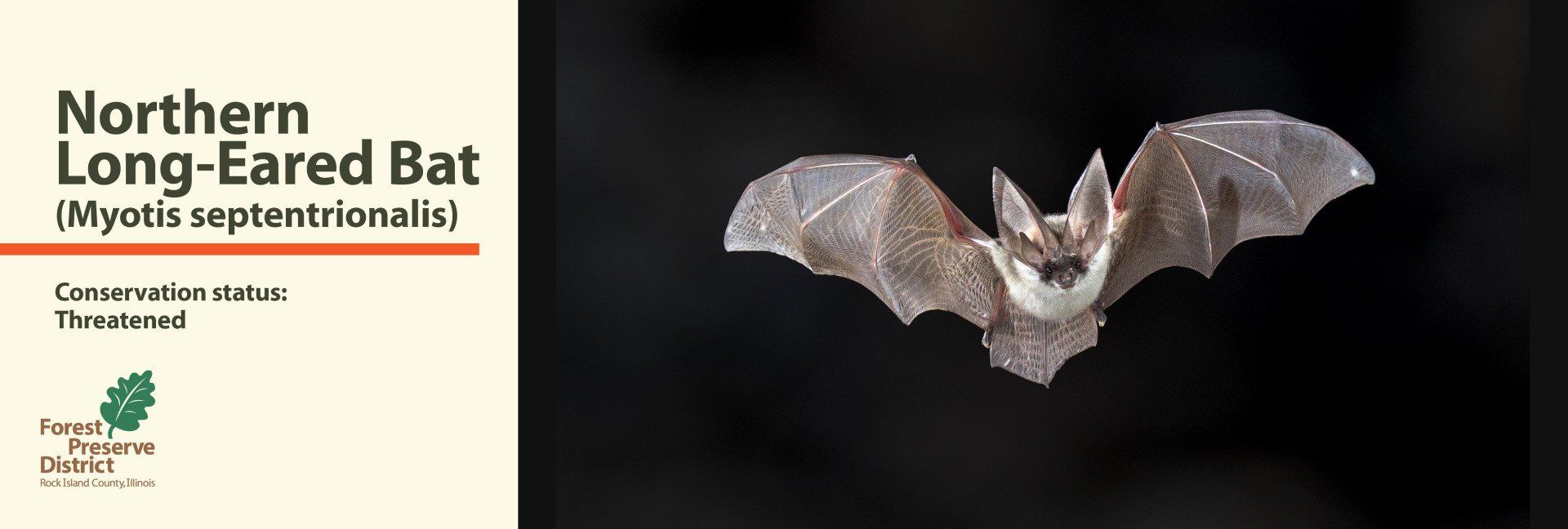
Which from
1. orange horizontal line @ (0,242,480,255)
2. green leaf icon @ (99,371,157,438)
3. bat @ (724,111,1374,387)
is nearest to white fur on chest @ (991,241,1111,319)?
bat @ (724,111,1374,387)

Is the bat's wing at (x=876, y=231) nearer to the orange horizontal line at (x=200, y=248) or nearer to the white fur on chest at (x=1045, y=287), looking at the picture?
the white fur on chest at (x=1045, y=287)

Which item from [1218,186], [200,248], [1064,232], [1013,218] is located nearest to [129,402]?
[200,248]

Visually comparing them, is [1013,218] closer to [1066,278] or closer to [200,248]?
[1066,278]

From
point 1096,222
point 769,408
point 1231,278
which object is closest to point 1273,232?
point 1231,278

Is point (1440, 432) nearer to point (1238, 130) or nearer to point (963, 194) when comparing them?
point (1238, 130)

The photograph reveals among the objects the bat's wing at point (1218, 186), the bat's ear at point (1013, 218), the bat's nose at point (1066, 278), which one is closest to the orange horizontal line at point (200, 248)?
the bat's ear at point (1013, 218)
